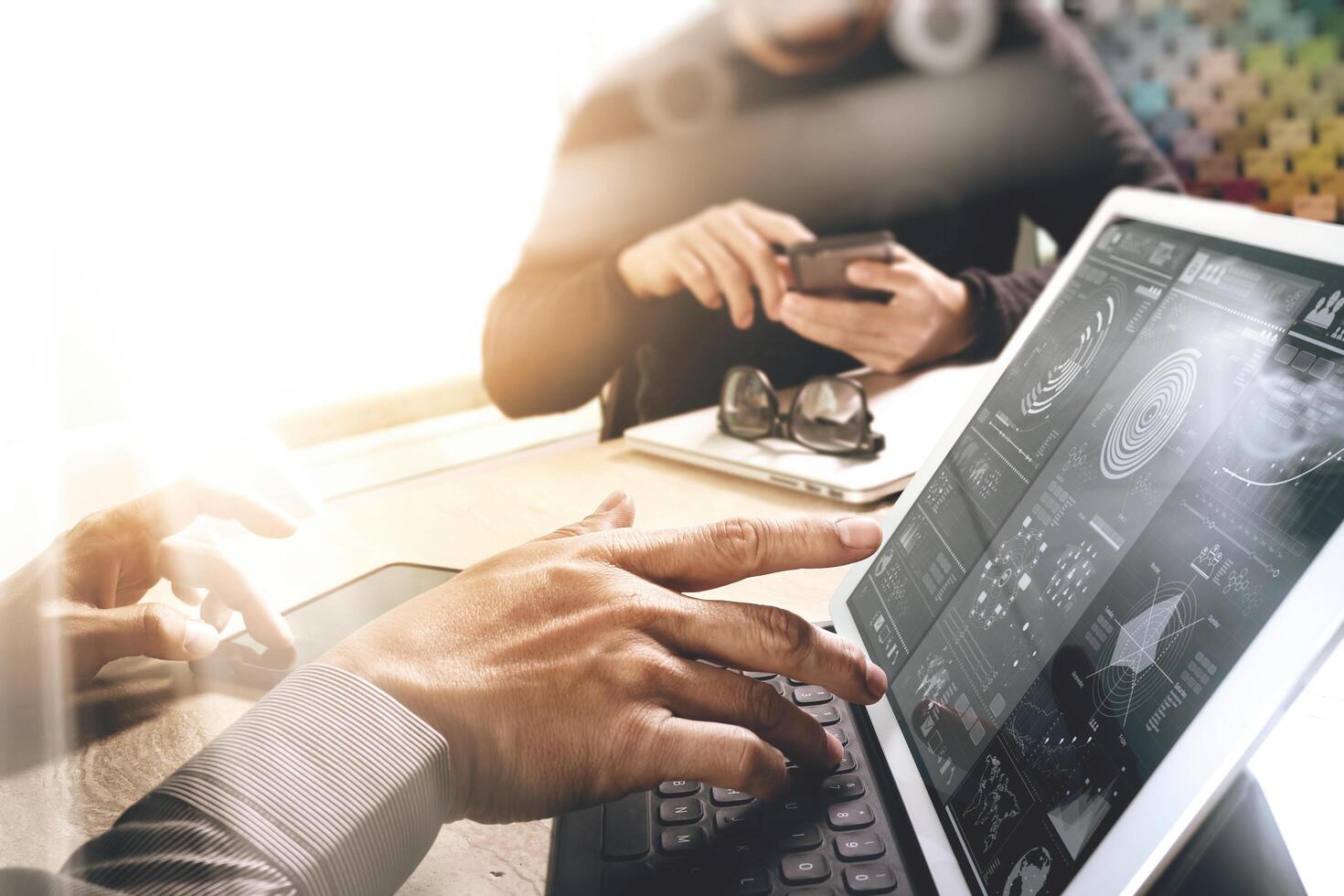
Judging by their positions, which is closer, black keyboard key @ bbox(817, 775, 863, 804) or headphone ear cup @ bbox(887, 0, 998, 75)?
black keyboard key @ bbox(817, 775, 863, 804)

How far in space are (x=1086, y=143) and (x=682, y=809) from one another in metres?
1.63

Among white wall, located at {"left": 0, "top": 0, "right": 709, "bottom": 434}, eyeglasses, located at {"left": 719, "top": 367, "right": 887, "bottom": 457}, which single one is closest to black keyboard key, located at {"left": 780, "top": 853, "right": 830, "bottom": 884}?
eyeglasses, located at {"left": 719, "top": 367, "right": 887, "bottom": 457}

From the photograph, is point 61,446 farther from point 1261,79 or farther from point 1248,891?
point 1261,79

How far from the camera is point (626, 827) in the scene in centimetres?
40

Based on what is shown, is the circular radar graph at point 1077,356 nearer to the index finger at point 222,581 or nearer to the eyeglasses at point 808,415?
the eyeglasses at point 808,415

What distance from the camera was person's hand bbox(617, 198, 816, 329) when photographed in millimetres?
1092

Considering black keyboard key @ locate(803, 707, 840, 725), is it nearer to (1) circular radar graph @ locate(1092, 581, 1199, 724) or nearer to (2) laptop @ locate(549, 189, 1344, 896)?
(2) laptop @ locate(549, 189, 1344, 896)

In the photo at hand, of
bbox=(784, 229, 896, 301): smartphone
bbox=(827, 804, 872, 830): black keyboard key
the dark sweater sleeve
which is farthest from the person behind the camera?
the dark sweater sleeve

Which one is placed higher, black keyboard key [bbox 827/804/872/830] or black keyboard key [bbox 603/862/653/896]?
black keyboard key [bbox 827/804/872/830]

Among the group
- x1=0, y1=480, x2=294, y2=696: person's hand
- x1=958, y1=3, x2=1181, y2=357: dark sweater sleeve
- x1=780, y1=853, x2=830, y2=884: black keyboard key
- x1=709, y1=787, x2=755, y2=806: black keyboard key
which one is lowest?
x1=0, y1=480, x2=294, y2=696: person's hand

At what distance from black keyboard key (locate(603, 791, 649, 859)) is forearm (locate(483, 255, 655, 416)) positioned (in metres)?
1.04

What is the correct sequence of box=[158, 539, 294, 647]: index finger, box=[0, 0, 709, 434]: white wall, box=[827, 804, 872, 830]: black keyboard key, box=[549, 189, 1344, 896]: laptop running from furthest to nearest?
box=[0, 0, 709, 434]: white wall, box=[158, 539, 294, 647]: index finger, box=[827, 804, 872, 830]: black keyboard key, box=[549, 189, 1344, 896]: laptop

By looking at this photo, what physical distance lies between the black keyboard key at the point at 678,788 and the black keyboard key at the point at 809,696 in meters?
0.08

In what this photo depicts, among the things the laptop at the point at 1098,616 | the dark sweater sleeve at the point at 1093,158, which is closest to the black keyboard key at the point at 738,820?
the laptop at the point at 1098,616
